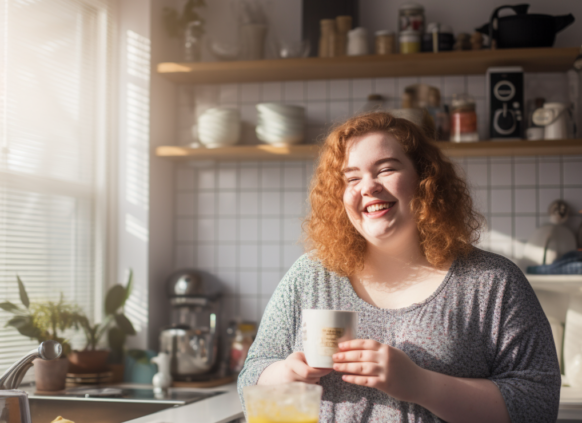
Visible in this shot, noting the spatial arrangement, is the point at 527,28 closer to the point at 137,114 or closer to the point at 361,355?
the point at 137,114

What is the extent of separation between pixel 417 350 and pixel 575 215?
5.39 feet

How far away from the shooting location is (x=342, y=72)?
2469mm

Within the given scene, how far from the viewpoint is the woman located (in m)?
0.96

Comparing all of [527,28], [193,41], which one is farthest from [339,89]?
[527,28]

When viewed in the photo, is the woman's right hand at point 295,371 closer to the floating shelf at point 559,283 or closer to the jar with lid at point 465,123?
the floating shelf at point 559,283

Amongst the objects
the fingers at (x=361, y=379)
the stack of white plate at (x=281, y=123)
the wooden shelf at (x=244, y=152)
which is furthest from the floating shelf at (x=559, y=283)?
the fingers at (x=361, y=379)

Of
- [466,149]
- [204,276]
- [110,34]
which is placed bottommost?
[204,276]

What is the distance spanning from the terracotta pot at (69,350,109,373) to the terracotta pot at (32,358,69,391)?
144 millimetres

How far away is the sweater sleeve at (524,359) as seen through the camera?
962 millimetres

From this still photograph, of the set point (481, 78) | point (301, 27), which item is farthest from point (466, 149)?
point (301, 27)

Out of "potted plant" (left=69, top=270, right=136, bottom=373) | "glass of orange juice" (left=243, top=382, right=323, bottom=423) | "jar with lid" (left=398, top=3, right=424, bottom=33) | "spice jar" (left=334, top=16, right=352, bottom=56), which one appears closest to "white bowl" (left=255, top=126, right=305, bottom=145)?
"spice jar" (left=334, top=16, right=352, bottom=56)

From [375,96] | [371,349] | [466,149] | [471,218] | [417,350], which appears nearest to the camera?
[371,349]

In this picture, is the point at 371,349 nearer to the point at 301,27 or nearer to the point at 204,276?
the point at 204,276

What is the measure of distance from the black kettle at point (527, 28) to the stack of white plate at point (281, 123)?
0.81 metres
